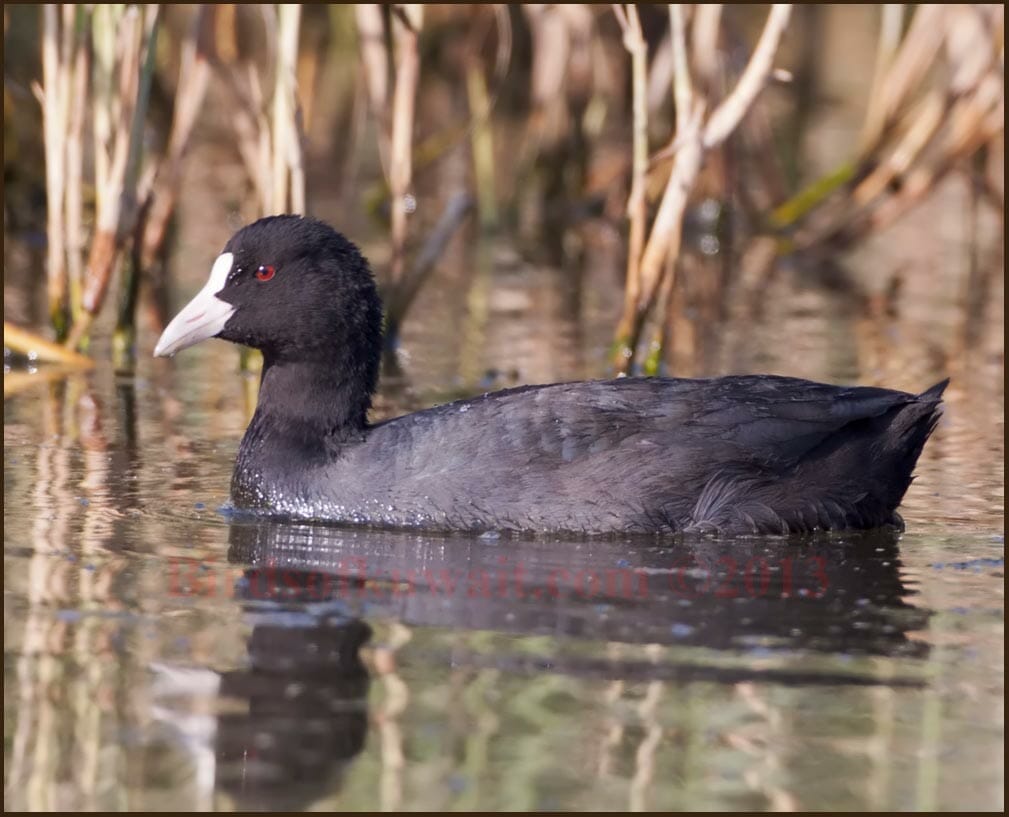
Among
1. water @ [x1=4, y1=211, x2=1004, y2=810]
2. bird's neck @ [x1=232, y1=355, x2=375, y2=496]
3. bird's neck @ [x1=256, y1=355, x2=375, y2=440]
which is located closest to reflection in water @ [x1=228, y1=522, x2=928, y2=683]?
water @ [x1=4, y1=211, x2=1004, y2=810]

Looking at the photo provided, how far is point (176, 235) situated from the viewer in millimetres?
10805

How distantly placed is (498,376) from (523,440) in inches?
95.3

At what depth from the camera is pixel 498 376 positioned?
763 cm

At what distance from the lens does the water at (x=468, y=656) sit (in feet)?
11.1

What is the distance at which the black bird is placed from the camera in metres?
5.22

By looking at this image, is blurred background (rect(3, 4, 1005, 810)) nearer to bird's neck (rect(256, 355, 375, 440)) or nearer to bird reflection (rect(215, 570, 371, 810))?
bird reflection (rect(215, 570, 371, 810))

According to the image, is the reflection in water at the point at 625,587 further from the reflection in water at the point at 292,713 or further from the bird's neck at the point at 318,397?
the bird's neck at the point at 318,397

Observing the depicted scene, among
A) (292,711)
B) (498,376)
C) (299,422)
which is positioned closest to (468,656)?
(292,711)

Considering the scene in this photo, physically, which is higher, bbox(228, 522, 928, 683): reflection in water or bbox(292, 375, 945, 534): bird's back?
bbox(292, 375, 945, 534): bird's back

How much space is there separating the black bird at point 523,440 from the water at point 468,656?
12 centimetres

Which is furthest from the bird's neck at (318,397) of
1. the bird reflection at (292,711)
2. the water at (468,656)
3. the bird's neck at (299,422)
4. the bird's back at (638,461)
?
the bird reflection at (292,711)


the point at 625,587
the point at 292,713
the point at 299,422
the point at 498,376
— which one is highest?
the point at 498,376

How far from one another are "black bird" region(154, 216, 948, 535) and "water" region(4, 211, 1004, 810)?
0.12 m

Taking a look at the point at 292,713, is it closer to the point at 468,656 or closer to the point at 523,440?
the point at 468,656
